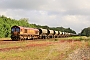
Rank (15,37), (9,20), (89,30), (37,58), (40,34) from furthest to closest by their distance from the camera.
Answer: (89,30) → (9,20) → (40,34) → (15,37) → (37,58)

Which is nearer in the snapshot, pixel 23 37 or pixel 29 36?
pixel 23 37

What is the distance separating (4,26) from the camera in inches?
3241

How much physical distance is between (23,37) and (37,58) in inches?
1455

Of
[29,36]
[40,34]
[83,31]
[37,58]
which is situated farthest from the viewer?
[83,31]

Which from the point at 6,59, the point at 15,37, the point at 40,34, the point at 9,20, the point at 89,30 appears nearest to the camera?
the point at 6,59

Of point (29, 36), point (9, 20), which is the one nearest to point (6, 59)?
point (29, 36)

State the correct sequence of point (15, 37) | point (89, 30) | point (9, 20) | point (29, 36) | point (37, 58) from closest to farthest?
point (37, 58), point (15, 37), point (29, 36), point (9, 20), point (89, 30)

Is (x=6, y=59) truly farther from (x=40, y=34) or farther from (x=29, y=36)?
(x=40, y=34)

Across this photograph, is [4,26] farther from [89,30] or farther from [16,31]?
[89,30]

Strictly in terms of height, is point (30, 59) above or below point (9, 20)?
below

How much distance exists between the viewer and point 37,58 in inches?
898

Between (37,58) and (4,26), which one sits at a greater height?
(4,26)

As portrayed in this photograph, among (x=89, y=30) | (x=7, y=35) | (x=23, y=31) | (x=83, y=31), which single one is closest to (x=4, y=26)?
(x=7, y=35)

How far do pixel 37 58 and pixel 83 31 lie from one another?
158m
